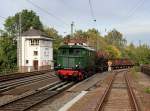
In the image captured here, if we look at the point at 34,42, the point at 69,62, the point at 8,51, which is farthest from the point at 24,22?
the point at 69,62

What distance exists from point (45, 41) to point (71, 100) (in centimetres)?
6352

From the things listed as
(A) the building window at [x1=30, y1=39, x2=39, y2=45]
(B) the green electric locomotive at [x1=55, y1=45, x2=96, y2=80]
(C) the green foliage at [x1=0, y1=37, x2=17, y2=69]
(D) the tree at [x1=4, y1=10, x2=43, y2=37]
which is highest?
(D) the tree at [x1=4, y1=10, x2=43, y2=37]

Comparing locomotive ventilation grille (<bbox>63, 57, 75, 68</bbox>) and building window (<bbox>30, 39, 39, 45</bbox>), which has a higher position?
building window (<bbox>30, 39, 39, 45</bbox>)

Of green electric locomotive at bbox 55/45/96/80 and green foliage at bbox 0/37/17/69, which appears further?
green foliage at bbox 0/37/17/69

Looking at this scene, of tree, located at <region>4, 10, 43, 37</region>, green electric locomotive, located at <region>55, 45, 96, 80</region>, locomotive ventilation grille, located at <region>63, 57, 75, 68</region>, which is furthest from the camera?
tree, located at <region>4, 10, 43, 37</region>

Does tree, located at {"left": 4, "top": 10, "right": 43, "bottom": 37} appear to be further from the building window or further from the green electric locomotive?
the green electric locomotive

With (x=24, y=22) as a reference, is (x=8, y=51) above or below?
below

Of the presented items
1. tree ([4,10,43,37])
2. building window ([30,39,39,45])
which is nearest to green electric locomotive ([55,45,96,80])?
building window ([30,39,39,45])

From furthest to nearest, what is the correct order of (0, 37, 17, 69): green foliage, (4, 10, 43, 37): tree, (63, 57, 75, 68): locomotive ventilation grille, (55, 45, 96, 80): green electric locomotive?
1. (4, 10, 43, 37): tree
2. (0, 37, 17, 69): green foliage
3. (63, 57, 75, 68): locomotive ventilation grille
4. (55, 45, 96, 80): green electric locomotive

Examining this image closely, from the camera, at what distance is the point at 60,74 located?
28234 mm

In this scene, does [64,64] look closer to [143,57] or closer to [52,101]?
[52,101]

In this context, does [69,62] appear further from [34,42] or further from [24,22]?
[24,22]

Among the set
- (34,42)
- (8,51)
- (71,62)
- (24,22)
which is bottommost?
(71,62)

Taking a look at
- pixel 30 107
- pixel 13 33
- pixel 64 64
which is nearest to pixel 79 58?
pixel 64 64
